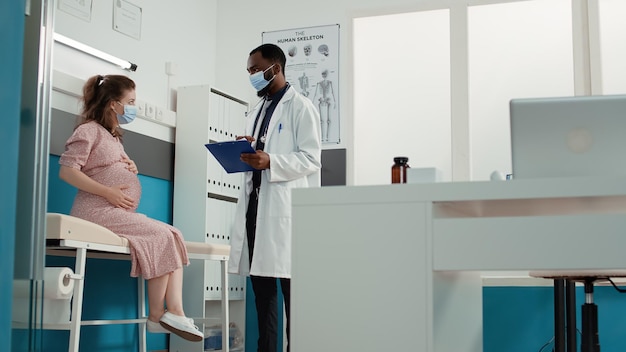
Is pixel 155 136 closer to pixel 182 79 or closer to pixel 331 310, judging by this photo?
pixel 182 79

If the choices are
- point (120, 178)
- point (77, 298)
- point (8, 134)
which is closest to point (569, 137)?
point (8, 134)

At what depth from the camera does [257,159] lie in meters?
2.81

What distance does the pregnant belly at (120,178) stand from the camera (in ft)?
9.83

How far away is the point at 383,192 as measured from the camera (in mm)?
1323

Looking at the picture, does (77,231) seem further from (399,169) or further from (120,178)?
(399,169)

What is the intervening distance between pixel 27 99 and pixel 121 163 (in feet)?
5.51

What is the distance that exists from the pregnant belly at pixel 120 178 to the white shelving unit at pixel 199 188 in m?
0.72

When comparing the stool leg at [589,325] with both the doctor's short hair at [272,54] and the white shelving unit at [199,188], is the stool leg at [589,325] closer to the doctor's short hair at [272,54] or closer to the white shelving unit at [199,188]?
the doctor's short hair at [272,54]

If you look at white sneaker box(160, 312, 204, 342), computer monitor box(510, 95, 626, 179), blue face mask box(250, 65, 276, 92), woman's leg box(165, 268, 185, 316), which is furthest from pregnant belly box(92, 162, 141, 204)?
computer monitor box(510, 95, 626, 179)

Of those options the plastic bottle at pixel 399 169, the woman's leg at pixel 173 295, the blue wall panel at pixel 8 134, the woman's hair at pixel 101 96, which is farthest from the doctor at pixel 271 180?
the blue wall panel at pixel 8 134

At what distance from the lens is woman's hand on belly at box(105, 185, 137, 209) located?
2.93 meters

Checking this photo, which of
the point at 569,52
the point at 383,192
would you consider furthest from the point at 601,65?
the point at 383,192

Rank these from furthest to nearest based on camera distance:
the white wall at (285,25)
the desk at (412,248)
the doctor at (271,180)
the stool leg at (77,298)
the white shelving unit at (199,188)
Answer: the white wall at (285,25)
the white shelving unit at (199,188)
the doctor at (271,180)
the stool leg at (77,298)
the desk at (412,248)

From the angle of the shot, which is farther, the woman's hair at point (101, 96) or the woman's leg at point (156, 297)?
the woman's hair at point (101, 96)
